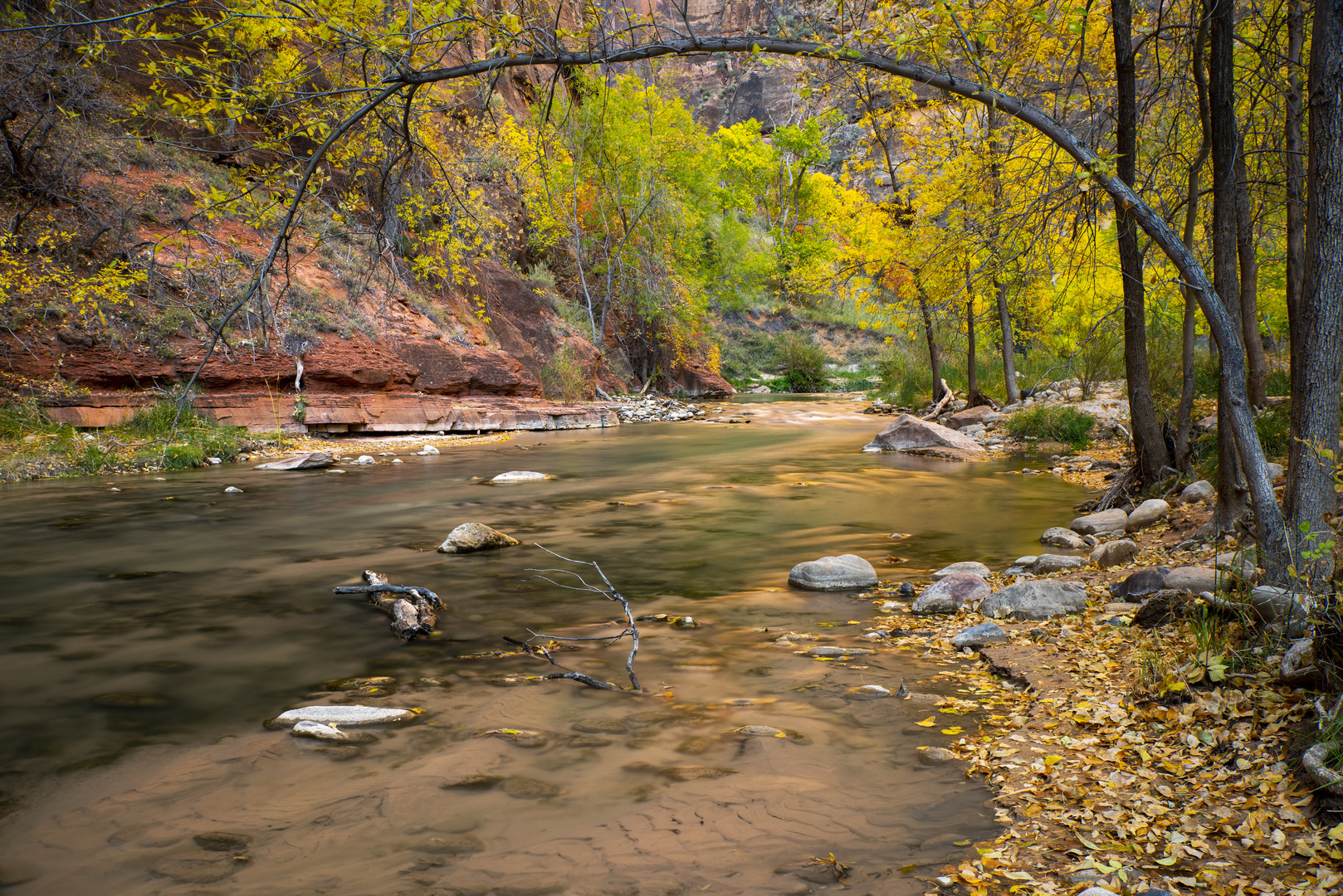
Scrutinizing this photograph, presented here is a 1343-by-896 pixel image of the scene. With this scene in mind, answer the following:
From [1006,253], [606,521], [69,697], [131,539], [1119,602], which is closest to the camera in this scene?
[69,697]

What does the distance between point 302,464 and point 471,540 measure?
710cm

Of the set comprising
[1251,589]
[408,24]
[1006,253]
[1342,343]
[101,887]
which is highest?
[408,24]

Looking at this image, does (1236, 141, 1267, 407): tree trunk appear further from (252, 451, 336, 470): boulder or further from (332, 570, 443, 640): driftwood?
(252, 451, 336, 470): boulder

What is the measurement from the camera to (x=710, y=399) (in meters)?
34.8

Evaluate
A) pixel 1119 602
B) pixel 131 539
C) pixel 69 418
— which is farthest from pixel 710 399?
pixel 1119 602

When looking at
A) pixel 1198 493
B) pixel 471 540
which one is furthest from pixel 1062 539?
pixel 471 540

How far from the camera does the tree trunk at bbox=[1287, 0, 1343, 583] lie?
3.34 meters

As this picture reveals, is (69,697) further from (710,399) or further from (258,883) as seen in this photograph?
(710,399)

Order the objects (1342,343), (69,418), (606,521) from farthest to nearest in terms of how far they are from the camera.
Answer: (69,418) < (606,521) < (1342,343)

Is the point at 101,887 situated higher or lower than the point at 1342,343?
lower

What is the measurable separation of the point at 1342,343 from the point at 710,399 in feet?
103

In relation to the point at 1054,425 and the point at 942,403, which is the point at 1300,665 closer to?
the point at 1054,425

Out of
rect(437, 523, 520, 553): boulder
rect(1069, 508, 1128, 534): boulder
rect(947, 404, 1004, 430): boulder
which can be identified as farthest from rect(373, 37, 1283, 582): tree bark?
rect(947, 404, 1004, 430): boulder

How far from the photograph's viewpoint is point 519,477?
12.2 meters
